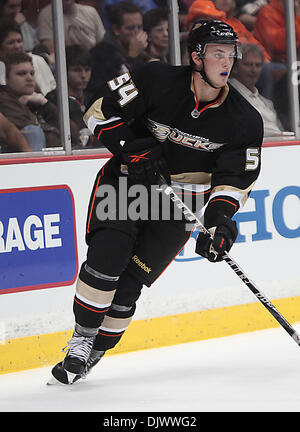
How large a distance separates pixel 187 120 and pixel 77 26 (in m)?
1.08

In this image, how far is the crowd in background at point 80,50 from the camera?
3.45 m

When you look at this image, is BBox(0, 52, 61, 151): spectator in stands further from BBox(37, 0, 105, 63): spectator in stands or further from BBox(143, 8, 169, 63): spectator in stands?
BBox(143, 8, 169, 63): spectator in stands

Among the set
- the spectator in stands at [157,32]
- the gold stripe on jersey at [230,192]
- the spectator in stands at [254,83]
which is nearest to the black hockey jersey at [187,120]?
the gold stripe on jersey at [230,192]

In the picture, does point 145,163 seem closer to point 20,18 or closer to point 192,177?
point 192,177

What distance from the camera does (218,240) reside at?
2.68 m

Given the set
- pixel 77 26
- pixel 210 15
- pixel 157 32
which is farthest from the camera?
pixel 210 15

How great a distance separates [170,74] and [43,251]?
3.20ft

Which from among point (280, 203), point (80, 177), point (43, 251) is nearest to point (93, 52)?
point (80, 177)

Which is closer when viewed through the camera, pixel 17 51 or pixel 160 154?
pixel 160 154

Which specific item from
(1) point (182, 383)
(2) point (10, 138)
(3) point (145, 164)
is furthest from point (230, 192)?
(2) point (10, 138)

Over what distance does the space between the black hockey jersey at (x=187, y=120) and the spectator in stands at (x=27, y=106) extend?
0.69 m

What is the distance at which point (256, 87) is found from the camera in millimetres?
4289
